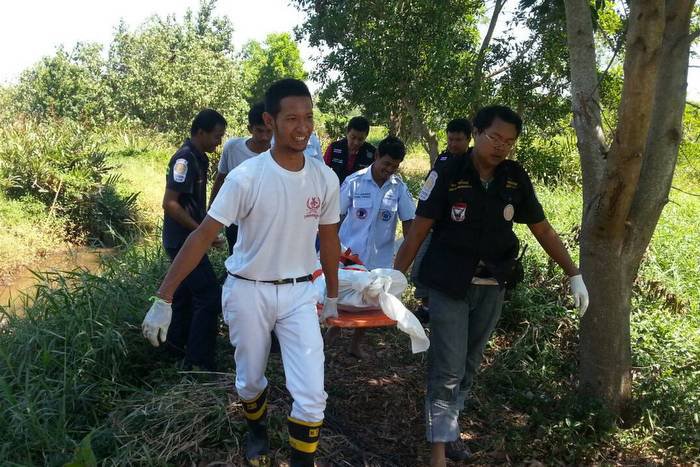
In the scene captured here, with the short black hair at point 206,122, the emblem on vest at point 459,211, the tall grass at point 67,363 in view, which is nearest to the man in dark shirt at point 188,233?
the short black hair at point 206,122

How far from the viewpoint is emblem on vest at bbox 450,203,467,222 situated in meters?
2.70

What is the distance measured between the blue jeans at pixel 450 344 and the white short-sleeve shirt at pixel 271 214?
693 millimetres

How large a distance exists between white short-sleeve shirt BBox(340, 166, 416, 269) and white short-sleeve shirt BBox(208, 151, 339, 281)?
57.4 inches

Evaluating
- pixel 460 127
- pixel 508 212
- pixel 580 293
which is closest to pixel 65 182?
pixel 460 127

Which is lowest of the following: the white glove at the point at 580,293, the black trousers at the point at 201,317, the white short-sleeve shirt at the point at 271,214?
the black trousers at the point at 201,317

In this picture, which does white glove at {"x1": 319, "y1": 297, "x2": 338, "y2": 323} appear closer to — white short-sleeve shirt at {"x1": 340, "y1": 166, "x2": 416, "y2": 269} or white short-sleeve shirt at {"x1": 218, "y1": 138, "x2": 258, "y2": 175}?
white short-sleeve shirt at {"x1": 340, "y1": 166, "x2": 416, "y2": 269}

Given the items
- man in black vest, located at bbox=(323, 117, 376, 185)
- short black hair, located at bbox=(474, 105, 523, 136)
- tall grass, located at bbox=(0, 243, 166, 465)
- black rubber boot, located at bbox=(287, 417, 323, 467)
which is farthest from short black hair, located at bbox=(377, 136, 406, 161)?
black rubber boot, located at bbox=(287, 417, 323, 467)

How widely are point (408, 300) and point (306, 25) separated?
5896 mm

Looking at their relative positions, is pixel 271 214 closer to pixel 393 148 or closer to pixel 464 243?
pixel 464 243

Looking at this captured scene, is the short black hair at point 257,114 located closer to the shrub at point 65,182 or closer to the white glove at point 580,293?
the white glove at point 580,293

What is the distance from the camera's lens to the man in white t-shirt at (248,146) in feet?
13.9

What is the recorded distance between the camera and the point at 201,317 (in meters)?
3.45

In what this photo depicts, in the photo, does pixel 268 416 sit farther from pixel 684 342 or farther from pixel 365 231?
pixel 684 342

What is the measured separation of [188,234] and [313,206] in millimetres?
1383
